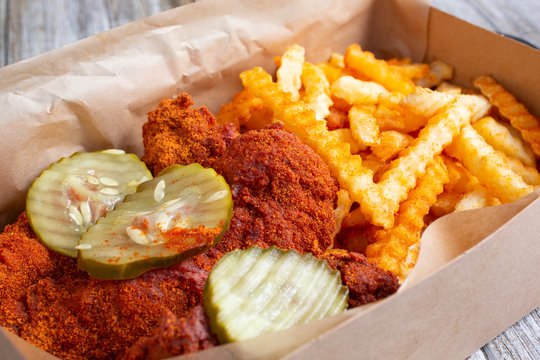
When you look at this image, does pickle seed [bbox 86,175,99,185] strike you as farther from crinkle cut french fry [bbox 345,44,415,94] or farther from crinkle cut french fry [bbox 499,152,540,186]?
crinkle cut french fry [bbox 499,152,540,186]

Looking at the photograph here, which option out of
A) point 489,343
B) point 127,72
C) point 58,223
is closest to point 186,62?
point 127,72

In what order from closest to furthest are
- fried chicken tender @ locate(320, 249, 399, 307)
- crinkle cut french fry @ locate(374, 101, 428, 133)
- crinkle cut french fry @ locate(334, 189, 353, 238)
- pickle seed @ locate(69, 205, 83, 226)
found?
fried chicken tender @ locate(320, 249, 399, 307), pickle seed @ locate(69, 205, 83, 226), crinkle cut french fry @ locate(334, 189, 353, 238), crinkle cut french fry @ locate(374, 101, 428, 133)

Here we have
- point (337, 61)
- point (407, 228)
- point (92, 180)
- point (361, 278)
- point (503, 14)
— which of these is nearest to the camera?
point (361, 278)

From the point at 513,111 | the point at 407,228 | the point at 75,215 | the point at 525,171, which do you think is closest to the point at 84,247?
the point at 75,215

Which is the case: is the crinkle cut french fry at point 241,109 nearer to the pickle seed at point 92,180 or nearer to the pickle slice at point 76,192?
the pickle slice at point 76,192

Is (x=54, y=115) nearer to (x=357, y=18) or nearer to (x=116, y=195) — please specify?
(x=116, y=195)

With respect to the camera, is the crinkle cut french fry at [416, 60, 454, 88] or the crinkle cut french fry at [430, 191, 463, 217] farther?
the crinkle cut french fry at [416, 60, 454, 88]

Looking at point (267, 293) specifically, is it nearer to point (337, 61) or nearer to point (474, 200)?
point (474, 200)

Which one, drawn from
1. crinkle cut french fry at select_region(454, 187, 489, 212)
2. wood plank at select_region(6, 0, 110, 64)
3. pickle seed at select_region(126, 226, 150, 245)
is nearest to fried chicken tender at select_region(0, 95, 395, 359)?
pickle seed at select_region(126, 226, 150, 245)
